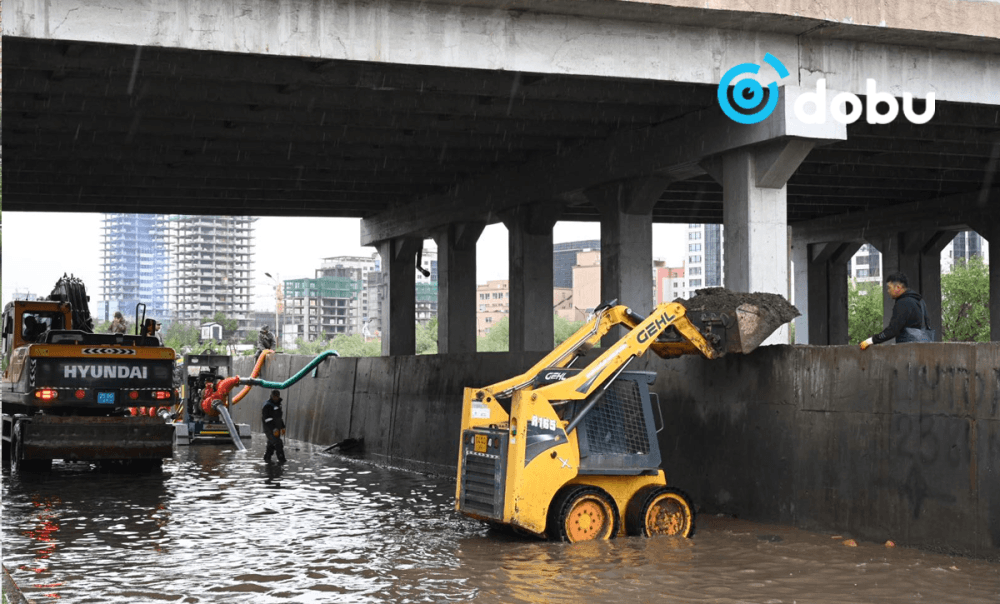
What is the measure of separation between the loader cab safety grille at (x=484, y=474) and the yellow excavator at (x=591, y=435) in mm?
12

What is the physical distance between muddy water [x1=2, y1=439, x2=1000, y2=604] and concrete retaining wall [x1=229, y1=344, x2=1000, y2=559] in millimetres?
361

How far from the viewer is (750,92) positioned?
1900 centimetres

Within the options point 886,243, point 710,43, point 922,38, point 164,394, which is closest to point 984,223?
point 886,243

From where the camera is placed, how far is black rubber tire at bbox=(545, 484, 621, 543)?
11.0 metres

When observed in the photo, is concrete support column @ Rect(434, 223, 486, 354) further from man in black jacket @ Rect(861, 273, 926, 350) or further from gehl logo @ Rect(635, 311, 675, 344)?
man in black jacket @ Rect(861, 273, 926, 350)

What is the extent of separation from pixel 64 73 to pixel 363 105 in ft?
16.9

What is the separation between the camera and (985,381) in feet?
32.3

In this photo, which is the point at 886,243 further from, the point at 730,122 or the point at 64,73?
the point at 64,73

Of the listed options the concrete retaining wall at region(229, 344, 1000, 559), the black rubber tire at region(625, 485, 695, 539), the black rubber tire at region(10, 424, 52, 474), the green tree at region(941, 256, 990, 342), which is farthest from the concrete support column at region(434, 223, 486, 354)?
the green tree at region(941, 256, 990, 342)

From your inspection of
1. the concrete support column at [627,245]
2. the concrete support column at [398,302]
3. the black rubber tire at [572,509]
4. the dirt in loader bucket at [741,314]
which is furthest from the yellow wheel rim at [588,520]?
the concrete support column at [398,302]

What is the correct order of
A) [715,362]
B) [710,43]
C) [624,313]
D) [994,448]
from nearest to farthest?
[994,448] < [624,313] < [715,362] < [710,43]

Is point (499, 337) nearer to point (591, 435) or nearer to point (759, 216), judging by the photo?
point (759, 216)

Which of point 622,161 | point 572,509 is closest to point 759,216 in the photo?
point 622,161

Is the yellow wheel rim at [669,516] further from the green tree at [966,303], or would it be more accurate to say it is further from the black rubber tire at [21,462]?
the green tree at [966,303]
